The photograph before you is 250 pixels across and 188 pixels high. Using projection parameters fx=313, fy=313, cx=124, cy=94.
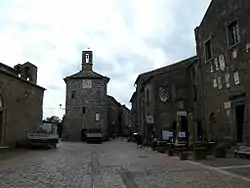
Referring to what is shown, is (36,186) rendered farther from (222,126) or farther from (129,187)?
(222,126)

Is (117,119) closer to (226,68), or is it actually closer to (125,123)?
(125,123)

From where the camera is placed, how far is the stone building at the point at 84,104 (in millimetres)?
53812

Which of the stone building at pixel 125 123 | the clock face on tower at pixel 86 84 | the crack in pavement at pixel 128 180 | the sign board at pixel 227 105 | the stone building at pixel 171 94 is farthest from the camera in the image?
the stone building at pixel 125 123

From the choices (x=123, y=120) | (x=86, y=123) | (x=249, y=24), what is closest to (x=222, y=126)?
(x=249, y=24)

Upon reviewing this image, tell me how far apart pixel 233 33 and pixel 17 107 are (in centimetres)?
1806

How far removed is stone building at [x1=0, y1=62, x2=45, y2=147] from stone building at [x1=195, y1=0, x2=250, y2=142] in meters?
15.5

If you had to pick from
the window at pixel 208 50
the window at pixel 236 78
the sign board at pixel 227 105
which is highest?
the window at pixel 208 50

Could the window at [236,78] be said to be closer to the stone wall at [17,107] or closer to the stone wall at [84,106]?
the stone wall at [17,107]

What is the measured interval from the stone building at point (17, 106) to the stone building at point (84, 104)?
22.2m

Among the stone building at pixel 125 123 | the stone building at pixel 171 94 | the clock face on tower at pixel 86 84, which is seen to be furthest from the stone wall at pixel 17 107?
the stone building at pixel 125 123

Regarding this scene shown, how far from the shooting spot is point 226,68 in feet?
70.4

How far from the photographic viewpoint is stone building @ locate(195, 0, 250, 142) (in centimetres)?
1933

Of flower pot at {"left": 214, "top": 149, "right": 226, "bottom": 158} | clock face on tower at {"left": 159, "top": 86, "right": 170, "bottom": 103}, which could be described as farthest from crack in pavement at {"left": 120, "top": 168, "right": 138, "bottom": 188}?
clock face on tower at {"left": 159, "top": 86, "right": 170, "bottom": 103}

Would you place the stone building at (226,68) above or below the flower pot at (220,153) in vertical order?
above
